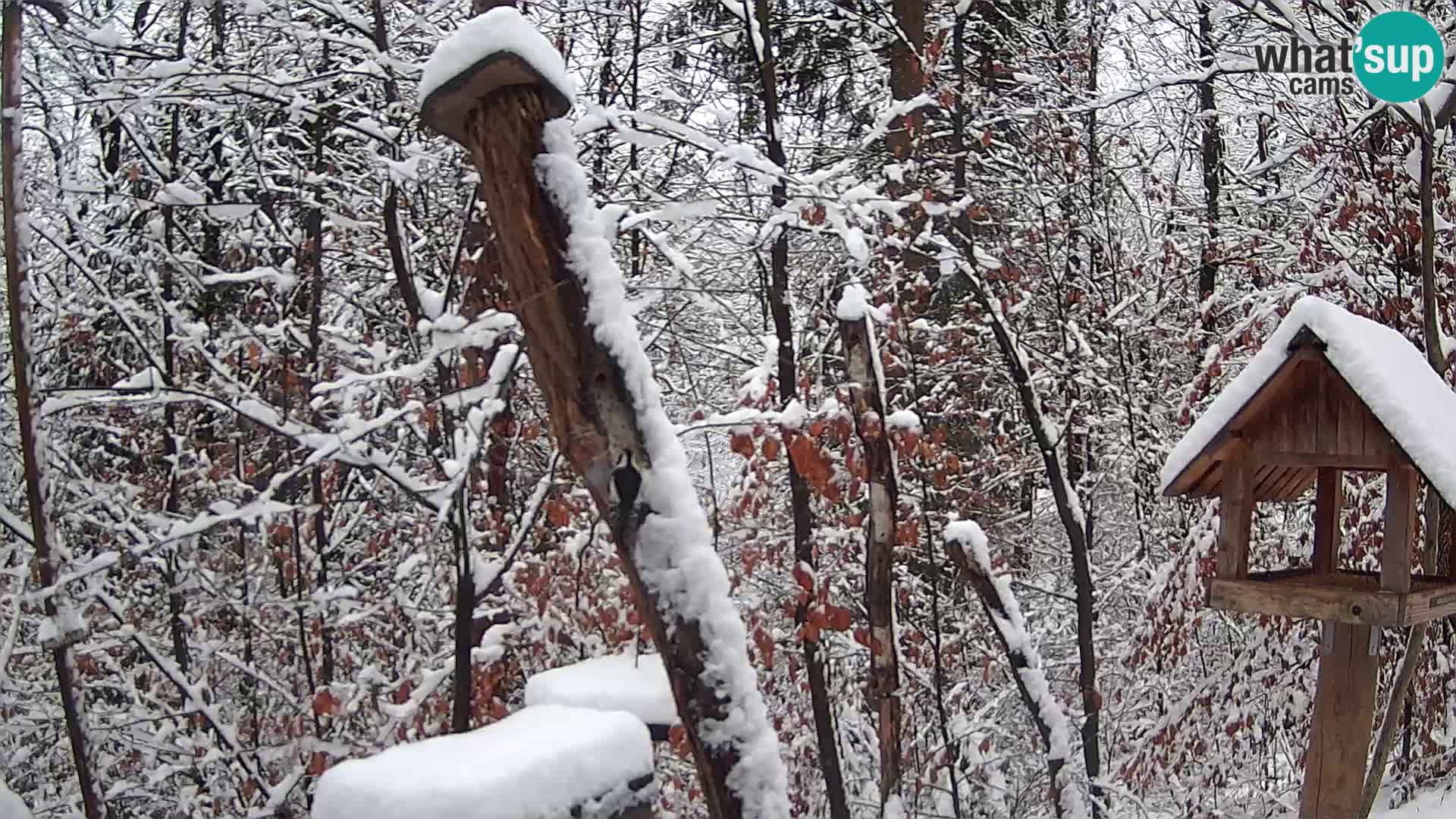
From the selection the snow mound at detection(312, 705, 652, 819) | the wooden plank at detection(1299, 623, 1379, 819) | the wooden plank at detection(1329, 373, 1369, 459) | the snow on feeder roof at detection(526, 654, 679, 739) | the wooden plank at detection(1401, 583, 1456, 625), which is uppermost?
the wooden plank at detection(1329, 373, 1369, 459)

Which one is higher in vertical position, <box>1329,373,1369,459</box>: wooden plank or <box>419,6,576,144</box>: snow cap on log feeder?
<box>419,6,576,144</box>: snow cap on log feeder

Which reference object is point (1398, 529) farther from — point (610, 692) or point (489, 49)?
point (489, 49)

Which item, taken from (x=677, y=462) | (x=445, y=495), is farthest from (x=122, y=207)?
(x=677, y=462)

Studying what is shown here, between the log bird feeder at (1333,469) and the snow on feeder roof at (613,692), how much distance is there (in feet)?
6.10

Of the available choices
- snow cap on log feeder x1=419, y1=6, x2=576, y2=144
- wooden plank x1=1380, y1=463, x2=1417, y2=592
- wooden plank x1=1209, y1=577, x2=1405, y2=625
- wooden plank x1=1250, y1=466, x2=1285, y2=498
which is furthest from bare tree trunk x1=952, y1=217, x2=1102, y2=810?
snow cap on log feeder x1=419, y1=6, x2=576, y2=144

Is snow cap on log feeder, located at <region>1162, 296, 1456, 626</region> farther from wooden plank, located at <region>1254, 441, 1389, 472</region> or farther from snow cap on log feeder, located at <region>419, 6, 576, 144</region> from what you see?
snow cap on log feeder, located at <region>419, 6, 576, 144</region>

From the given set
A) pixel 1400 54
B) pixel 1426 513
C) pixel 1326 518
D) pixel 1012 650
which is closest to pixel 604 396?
pixel 1326 518

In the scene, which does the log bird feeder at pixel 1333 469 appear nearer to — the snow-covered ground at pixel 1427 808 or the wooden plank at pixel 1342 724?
the wooden plank at pixel 1342 724

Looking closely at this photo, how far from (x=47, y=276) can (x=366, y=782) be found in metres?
5.13

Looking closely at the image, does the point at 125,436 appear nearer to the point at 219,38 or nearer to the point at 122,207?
the point at 122,207

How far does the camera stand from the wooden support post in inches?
139

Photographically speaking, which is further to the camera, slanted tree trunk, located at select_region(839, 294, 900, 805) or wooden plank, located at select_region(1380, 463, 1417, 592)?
slanted tree trunk, located at select_region(839, 294, 900, 805)

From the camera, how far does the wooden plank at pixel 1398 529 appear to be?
3249 millimetres

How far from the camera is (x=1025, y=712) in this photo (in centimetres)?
723
